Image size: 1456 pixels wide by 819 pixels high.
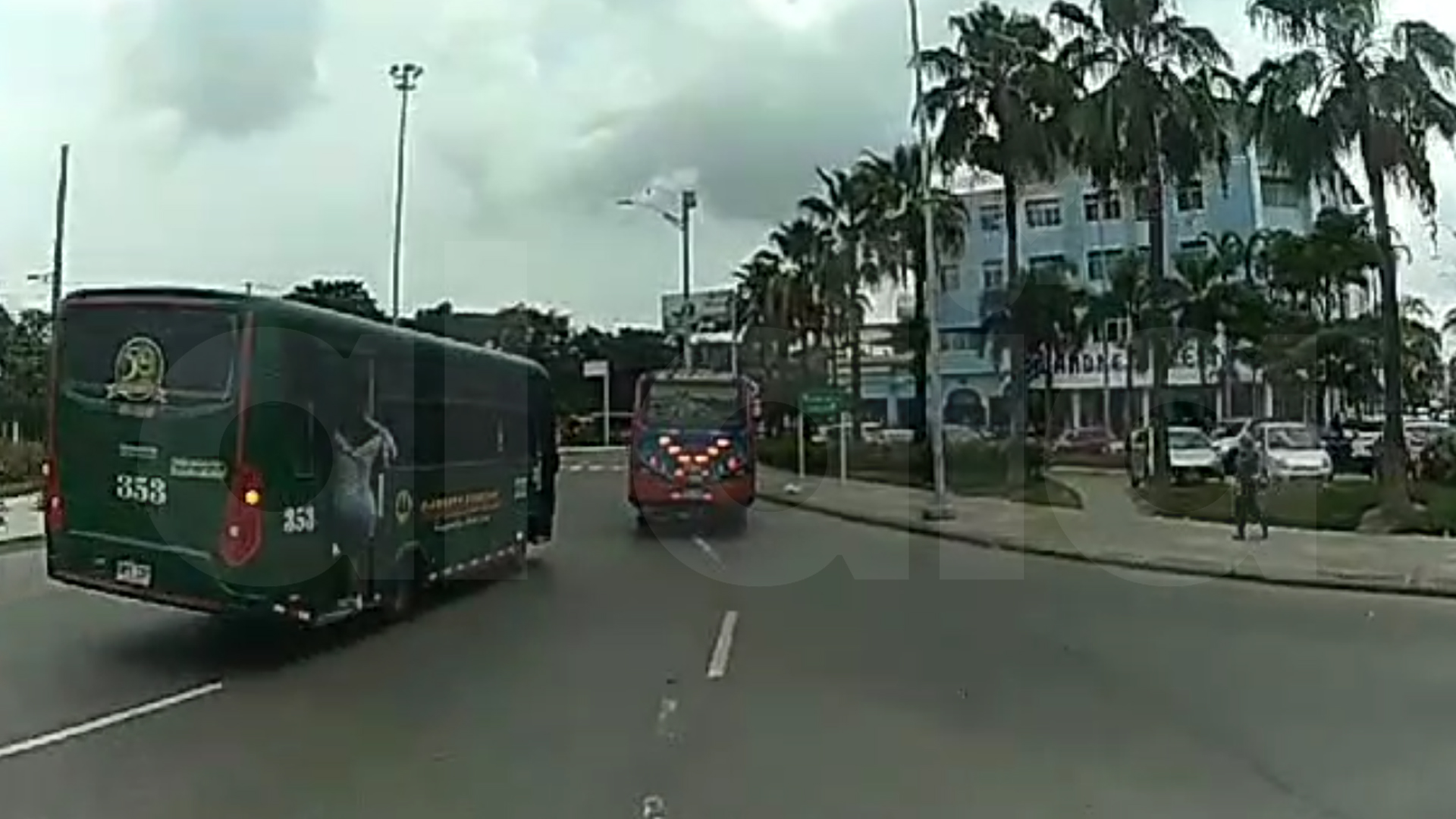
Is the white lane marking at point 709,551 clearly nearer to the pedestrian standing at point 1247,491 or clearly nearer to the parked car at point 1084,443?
the pedestrian standing at point 1247,491

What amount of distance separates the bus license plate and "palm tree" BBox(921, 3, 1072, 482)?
30.2m

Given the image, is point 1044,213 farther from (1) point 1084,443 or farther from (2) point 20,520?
(2) point 20,520

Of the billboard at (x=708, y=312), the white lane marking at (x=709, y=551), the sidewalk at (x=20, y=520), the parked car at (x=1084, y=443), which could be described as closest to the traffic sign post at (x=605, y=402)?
the billboard at (x=708, y=312)

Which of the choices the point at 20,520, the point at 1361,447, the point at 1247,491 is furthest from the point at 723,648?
the point at 1361,447

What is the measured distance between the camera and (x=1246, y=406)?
87688 mm

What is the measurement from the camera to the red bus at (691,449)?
33.1 m

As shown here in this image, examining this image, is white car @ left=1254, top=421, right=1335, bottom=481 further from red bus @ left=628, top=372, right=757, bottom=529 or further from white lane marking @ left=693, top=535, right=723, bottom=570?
white lane marking @ left=693, top=535, right=723, bottom=570

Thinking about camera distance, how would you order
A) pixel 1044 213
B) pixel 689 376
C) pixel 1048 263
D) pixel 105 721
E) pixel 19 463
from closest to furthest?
pixel 105 721, pixel 689 376, pixel 19 463, pixel 1048 263, pixel 1044 213

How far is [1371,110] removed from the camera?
29469 millimetres

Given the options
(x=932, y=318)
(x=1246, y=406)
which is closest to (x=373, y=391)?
(x=932, y=318)

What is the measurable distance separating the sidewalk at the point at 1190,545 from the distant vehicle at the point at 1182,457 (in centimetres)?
668

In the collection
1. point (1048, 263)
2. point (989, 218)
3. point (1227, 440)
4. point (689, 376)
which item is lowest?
point (1227, 440)

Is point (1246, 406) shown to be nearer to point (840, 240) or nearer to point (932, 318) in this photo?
point (840, 240)

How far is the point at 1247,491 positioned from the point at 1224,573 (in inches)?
200
